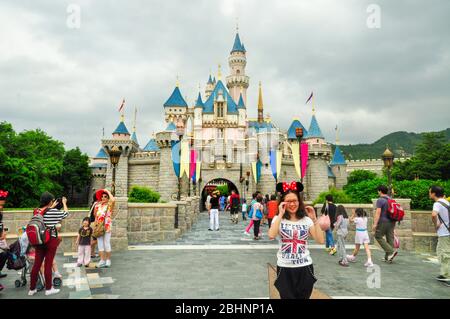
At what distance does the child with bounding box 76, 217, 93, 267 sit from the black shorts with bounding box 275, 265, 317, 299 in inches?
195

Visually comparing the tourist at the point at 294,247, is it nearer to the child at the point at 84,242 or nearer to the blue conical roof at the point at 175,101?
the child at the point at 84,242

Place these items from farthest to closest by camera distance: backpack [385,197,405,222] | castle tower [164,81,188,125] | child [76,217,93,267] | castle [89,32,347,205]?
1. castle tower [164,81,188,125]
2. castle [89,32,347,205]
3. backpack [385,197,405,222]
4. child [76,217,93,267]

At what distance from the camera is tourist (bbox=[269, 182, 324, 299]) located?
3.02m

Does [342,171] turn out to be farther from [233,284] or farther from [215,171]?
[233,284]

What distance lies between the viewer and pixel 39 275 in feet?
15.6

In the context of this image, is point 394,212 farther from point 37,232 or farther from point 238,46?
point 238,46

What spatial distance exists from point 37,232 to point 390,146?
14551 centimetres

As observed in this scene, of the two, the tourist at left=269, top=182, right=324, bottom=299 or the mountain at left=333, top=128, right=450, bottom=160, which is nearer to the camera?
the tourist at left=269, top=182, right=324, bottom=299

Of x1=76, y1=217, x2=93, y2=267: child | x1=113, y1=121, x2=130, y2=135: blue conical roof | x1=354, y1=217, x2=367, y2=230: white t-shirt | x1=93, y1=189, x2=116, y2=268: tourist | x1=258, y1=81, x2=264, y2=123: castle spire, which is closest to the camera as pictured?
x1=76, y1=217, x2=93, y2=267: child

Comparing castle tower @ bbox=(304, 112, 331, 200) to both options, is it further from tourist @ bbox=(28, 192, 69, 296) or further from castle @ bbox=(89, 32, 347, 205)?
tourist @ bbox=(28, 192, 69, 296)

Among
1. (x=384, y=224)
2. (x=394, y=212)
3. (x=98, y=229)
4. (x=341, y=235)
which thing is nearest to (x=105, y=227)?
(x=98, y=229)

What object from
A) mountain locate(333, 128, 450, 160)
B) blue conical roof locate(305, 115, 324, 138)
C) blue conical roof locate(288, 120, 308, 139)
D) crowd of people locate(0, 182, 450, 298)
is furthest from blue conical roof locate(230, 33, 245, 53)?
mountain locate(333, 128, 450, 160)

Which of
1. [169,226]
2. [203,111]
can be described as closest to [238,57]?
[203,111]

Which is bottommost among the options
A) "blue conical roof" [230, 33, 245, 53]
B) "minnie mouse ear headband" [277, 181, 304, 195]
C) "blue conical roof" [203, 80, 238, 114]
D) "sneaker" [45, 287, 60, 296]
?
"sneaker" [45, 287, 60, 296]
